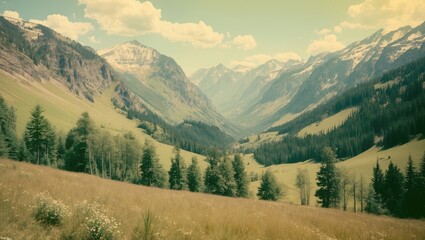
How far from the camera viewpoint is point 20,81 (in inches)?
7190

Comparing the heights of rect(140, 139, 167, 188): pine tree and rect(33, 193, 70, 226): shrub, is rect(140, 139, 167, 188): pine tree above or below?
above

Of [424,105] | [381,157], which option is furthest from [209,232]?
[424,105]

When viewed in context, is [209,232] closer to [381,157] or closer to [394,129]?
[381,157]

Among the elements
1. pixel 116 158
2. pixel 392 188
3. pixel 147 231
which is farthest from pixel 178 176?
pixel 147 231

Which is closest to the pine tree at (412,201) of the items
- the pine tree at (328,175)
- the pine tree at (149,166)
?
the pine tree at (328,175)

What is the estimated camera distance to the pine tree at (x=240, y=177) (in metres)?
69.8

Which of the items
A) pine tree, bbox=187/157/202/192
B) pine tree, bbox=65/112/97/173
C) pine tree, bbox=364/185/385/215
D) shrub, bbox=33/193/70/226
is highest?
pine tree, bbox=65/112/97/173

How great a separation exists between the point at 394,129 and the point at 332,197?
125 meters

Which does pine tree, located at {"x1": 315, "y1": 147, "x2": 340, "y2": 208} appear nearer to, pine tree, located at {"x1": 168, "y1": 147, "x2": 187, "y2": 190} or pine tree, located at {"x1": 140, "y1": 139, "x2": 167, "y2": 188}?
pine tree, located at {"x1": 168, "y1": 147, "x2": 187, "y2": 190}

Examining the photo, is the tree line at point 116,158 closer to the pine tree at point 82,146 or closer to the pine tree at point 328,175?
the pine tree at point 82,146

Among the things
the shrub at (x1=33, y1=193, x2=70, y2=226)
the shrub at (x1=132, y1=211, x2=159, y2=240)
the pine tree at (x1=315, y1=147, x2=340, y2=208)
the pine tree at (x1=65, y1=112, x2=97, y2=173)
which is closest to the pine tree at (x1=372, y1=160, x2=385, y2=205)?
the pine tree at (x1=315, y1=147, x2=340, y2=208)

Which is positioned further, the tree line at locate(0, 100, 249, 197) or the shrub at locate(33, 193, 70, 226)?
the tree line at locate(0, 100, 249, 197)

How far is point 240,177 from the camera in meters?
70.6

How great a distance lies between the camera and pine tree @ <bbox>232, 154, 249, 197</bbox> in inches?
2746
